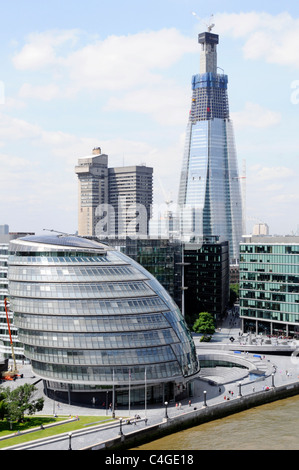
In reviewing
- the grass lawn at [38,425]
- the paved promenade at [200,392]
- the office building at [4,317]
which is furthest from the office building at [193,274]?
the grass lawn at [38,425]

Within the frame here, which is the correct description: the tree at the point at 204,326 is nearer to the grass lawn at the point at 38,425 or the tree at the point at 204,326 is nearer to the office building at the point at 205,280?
the office building at the point at 205,280

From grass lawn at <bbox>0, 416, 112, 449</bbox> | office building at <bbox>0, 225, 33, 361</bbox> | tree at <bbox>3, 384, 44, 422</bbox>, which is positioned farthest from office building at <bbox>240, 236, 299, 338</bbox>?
tree at <bbox>3, 384, 44, 422</bbox>

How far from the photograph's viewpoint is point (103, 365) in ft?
287

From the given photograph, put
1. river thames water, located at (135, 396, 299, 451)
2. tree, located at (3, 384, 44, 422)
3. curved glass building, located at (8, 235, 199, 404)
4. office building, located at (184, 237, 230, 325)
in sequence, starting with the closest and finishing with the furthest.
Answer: river thames water, located at (135, 396, 299, 451) < tree, located at (3, 384, 44, 422) < curved glass building, located at (8, 235, 199, 404) < office building, located at (184, 237, 230, 325)

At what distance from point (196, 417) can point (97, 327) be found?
64.4ft

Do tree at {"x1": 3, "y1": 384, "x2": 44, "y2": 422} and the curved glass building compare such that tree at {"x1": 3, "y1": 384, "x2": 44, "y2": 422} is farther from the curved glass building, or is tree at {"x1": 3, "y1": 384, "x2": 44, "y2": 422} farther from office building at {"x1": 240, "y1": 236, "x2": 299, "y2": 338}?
office building at {"x1": 240, "y1": 236, "x2": 299, "y2": 338}

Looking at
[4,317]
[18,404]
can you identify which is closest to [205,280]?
[4,317]

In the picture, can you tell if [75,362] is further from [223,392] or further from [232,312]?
[232,312]

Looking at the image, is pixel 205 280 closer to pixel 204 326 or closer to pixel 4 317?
pixel 204 326

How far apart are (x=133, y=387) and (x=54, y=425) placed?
14.6m

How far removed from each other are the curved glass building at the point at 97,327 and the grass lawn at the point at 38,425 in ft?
25.8

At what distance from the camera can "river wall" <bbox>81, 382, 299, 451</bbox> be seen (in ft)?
240

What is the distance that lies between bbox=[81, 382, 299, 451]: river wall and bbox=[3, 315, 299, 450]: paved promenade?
111 centimetres

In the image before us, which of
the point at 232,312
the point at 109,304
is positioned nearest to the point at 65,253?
the point at 109,304
